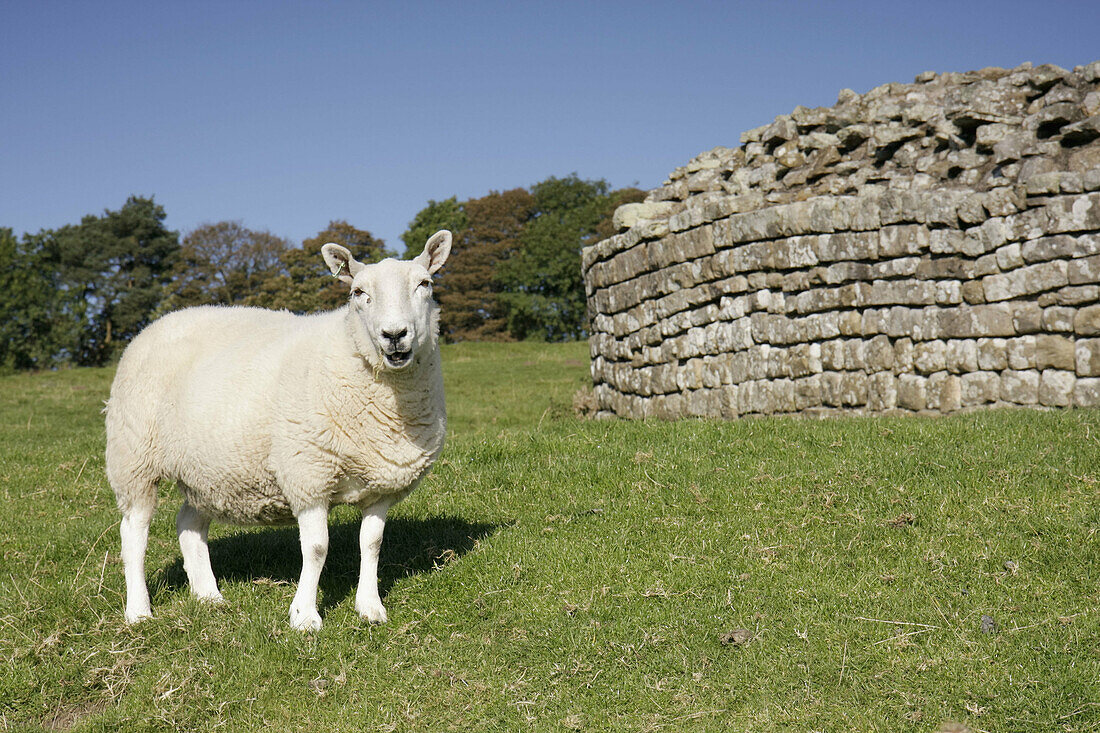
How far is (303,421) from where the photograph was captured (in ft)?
16.9

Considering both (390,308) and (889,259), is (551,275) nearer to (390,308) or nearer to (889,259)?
(889,259)

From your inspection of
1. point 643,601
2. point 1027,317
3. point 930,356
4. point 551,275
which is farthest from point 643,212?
point 551,275

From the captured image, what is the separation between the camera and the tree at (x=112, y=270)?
160 feet

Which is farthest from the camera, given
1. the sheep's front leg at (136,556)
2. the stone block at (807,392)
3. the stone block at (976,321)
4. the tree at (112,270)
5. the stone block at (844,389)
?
the tree at (112,270)

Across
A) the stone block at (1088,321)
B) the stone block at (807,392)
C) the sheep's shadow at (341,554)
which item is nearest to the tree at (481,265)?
the stone block at (807,392)

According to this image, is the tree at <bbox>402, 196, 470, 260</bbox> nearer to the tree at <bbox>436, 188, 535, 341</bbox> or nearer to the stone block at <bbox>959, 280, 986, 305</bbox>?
the tree at <bbox>436, 188, 535, 341</bbox>

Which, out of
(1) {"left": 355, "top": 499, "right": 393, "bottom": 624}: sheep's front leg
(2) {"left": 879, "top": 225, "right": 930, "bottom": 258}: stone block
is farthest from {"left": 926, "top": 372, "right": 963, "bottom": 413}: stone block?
(1) {"left": 355, "top": 499, "right": 393, "bottom": 624}: sheep's front leg

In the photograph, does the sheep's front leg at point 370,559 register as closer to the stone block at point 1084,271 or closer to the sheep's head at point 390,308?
the sheep's head at point 390,308

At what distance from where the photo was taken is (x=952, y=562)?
5.73 m

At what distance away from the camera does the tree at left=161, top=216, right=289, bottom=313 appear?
49.2 metres

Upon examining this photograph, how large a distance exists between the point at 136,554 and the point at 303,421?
1690 millimetres

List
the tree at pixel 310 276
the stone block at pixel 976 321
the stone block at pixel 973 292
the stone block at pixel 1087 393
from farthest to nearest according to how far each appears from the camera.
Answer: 1. the tree at pixel 310 276
2. the stone block at pixel 973 292
3. the stone block at pixel 976 321
4. the stone block at pixel 1087 393

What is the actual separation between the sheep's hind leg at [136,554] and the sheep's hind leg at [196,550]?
0.77 ft

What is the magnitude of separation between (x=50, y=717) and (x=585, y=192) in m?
54.3
